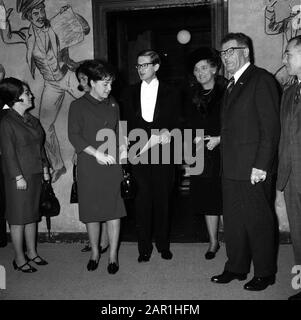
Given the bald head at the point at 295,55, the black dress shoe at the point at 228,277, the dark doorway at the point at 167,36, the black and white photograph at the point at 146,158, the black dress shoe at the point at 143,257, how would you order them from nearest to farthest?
the bald head at the point at 295,55 → the black and white photograph at the point at 146,158 → the black dress shoe at the point at 228,277 → the black dress shoe at the point at 143,257 → the dark doorway at the point at 167,36

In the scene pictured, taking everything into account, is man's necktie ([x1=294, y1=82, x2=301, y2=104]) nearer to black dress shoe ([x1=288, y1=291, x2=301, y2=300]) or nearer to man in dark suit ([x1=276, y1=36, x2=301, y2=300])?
man in dark suit ([x1=276, y1=36, x2=301, y2=300])

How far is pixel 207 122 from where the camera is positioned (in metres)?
3.44

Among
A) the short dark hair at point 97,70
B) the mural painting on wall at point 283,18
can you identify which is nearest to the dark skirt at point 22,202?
the short dark hair at point 97,70

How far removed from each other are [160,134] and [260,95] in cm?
104

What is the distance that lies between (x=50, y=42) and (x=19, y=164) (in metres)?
1.56

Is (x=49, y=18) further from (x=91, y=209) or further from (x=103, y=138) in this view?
(x=91, y=209)

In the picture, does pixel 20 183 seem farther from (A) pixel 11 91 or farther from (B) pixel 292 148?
(B) pixel 292 148

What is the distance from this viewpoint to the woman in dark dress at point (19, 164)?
331cm

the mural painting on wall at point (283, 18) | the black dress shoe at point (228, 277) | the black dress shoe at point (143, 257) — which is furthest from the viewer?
the mural painting on wall at point (283, 18)

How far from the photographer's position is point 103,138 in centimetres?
329

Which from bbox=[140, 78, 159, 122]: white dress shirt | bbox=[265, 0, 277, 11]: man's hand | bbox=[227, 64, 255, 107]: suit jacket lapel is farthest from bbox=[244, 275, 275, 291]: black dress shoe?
bbox=[265, 0, 277, 11]: man's hand

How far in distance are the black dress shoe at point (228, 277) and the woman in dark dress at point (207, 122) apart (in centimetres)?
58

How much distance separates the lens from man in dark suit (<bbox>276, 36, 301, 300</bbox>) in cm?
267

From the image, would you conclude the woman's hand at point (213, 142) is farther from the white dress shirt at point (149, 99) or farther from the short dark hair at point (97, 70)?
the short dark hair at point (97, 70)
